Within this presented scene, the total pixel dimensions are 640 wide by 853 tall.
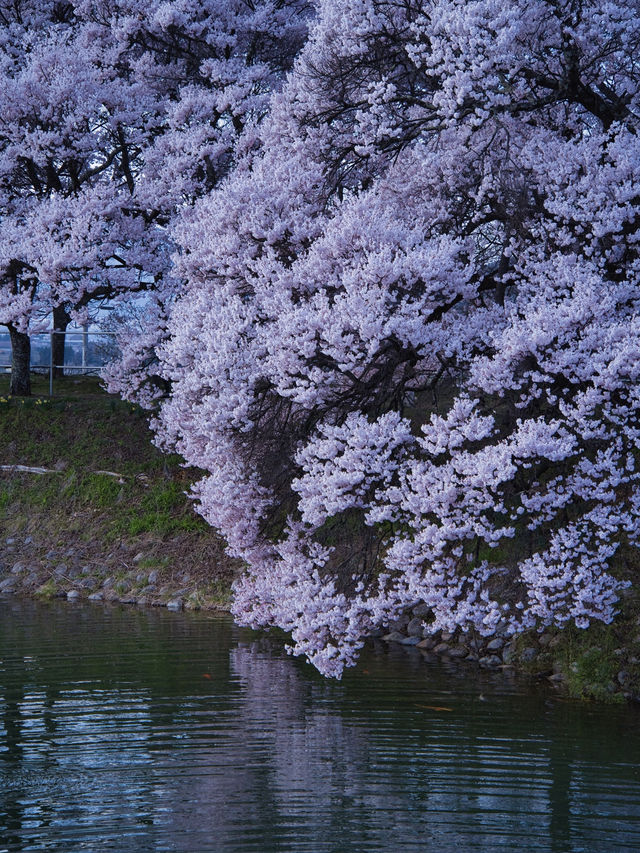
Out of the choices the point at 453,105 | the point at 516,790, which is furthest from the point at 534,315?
the point at 516,790

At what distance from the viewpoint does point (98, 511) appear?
69.2 feet

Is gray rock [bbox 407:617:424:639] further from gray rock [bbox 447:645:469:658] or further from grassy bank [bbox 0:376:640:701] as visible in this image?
gray rock [bbox 447:645:469:658]

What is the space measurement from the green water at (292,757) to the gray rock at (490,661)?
0.42 m

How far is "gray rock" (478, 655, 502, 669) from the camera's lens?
1409 centimetres

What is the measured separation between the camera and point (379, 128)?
45.0 feet

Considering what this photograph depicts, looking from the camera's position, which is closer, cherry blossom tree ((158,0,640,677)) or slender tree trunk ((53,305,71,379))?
cherry blossom tree ((158,0,640,677))

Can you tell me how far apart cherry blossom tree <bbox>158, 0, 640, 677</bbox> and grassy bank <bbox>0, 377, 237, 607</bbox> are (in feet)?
14.8

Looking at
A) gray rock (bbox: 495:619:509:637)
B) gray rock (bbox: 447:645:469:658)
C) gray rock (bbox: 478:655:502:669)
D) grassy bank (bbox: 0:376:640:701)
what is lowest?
gray rock (bbox: 478:655:502:669)

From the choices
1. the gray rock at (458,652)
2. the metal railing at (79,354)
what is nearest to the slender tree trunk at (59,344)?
the metal railing at (79,354)

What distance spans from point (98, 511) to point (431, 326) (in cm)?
1093

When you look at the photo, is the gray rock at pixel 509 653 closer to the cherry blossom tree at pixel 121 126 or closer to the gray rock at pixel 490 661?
the gray rock at pixel 490 661

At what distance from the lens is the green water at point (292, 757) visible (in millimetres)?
7844

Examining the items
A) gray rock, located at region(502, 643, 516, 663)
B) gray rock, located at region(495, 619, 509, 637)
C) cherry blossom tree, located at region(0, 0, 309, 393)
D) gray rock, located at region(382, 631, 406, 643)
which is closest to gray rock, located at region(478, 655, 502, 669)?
gray rock, located at region(502, 643, 516, 663)

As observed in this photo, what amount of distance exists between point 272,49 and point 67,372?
10.7 meters
